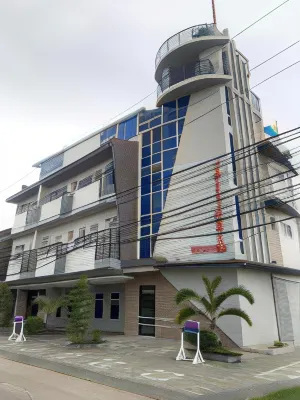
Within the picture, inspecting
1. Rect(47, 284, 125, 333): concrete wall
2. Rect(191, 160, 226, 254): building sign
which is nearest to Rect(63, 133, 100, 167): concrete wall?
Rect(47, 284, 125, 333): concrete wall

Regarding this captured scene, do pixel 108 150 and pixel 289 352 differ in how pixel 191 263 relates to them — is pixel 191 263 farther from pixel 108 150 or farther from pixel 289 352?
pixel 108 150

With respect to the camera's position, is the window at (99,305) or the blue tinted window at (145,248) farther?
the window at (99,305)

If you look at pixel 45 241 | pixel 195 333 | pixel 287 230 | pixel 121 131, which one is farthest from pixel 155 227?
pixel 45 241

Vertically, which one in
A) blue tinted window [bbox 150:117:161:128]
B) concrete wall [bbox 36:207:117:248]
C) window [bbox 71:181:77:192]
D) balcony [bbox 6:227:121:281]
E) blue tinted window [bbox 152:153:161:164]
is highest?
blue tinted window [bbox 150:117:161:128]

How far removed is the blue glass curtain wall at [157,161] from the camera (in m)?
18.4

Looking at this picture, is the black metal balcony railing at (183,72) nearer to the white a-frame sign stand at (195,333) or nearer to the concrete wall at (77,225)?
the concrete wall at (77,225)

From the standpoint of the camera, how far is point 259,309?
14.9 m

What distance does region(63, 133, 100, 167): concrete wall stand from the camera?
25.8 metres

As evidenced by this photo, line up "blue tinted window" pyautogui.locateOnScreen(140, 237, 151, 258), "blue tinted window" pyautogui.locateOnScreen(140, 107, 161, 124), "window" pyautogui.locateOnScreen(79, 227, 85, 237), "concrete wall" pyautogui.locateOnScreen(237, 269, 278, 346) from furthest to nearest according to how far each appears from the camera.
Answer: "window" pyautogui.locateOnScreen(79, 227, 85, 237)
"blue tinted window" pyautogui.locateOnScreen(140, 107, 161, 124)
"blue tinted window" pyautogui.locateOnScreen(140, 237, 151, 258)
"concrete wall" pyautogui.locateOnScreen(237, 269, 278, 346)

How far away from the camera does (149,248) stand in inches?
718

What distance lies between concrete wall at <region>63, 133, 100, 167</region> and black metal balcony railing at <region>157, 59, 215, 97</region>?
23.8 feet

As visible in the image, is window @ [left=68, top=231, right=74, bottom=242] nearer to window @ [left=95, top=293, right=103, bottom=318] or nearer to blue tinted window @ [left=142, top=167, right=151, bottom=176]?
window @ [left=95, top=293, right=103, bottom=318]

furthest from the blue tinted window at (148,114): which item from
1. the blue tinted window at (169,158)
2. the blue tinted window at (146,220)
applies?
the blue tinted window at (146,220)

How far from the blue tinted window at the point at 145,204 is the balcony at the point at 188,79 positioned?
6028mm
